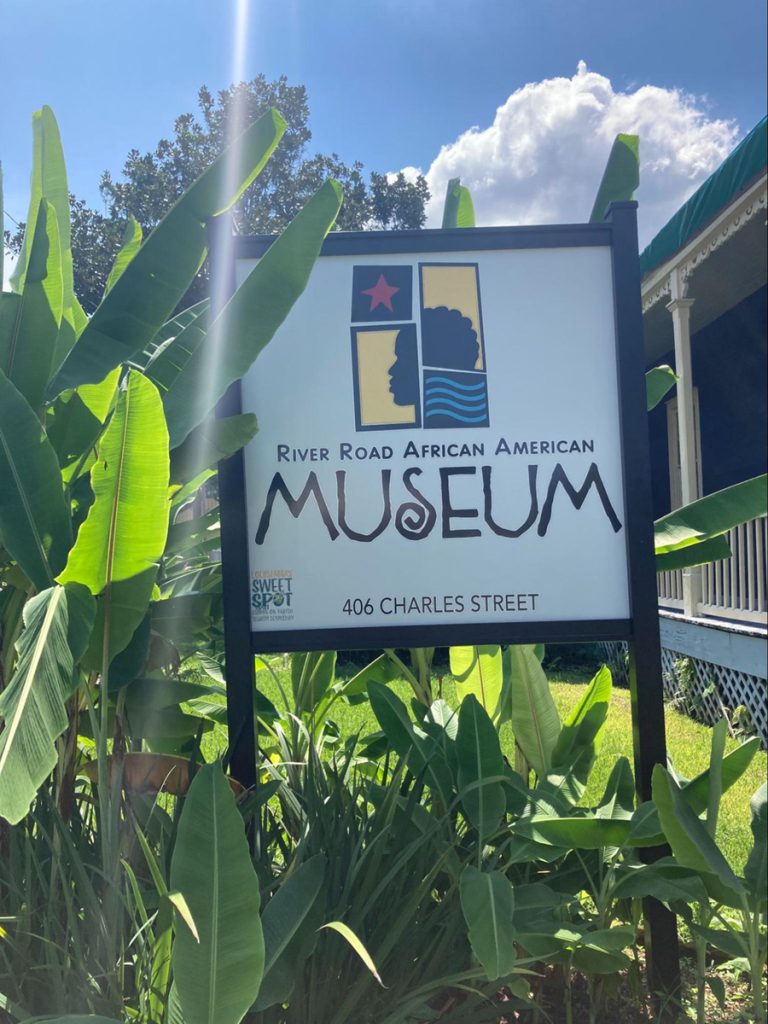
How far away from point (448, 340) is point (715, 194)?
561cm

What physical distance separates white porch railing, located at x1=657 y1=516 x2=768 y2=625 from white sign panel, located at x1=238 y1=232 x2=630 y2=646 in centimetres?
403

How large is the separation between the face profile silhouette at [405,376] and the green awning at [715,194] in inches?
195

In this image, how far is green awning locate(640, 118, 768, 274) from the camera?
21.9 ft

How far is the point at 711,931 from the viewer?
229cm

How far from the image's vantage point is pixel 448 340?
9.68ft

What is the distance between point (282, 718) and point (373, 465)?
1.18 meters

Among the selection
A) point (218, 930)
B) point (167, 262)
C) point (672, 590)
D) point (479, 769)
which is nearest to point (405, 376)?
point (167, 262)

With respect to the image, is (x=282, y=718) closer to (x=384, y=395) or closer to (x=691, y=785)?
(x=384, y=395)

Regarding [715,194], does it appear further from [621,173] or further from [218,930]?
[218,930]

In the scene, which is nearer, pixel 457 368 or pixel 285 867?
pixel 285 867

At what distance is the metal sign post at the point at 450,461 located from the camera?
2.84 m

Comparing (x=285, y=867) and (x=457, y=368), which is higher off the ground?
(x=457, y=368)

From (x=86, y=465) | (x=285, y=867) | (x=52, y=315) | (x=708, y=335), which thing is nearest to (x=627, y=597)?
(x=285, y=867)

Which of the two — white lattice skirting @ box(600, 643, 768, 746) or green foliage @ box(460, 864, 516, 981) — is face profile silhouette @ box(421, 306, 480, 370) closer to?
green foliage @ box(460, 864, 516, 981)
